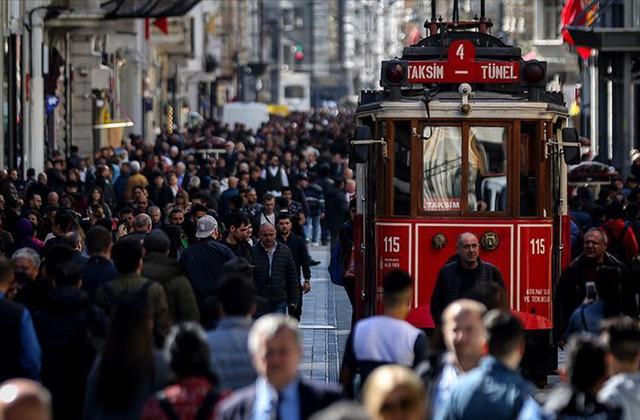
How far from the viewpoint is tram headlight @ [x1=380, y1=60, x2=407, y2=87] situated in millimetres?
17438

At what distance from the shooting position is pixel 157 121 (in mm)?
74750

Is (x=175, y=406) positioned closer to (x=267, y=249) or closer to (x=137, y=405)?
(x=137, y=405)

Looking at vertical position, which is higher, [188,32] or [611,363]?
[188,32]

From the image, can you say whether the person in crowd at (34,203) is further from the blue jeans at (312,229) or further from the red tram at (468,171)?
the blue jeans at (312,229)

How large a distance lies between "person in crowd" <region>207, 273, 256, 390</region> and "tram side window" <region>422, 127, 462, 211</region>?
7044mm

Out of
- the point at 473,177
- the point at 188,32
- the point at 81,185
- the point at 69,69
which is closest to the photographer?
the point at 473,177

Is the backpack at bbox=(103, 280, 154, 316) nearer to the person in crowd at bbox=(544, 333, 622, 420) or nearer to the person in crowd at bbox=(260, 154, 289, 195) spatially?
the person in crowd at bbox=(544, 333, 622, 420)

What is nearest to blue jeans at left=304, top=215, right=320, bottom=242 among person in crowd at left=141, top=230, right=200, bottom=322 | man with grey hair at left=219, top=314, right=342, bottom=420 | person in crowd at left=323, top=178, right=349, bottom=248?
person in crowd at left=323, top=178, right=349, bottom=248

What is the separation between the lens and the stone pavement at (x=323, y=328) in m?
18.8

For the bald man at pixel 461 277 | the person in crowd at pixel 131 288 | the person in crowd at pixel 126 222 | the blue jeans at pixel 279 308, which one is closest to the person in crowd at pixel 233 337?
the person in crowd at pixel 131 288

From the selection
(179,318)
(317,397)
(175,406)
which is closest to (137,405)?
(175,406)

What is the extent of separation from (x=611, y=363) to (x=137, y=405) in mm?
2115

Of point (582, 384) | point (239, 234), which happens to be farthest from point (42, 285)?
point (239, 234)

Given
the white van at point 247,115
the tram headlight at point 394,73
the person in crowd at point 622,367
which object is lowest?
the person in crowd at point 622,367
